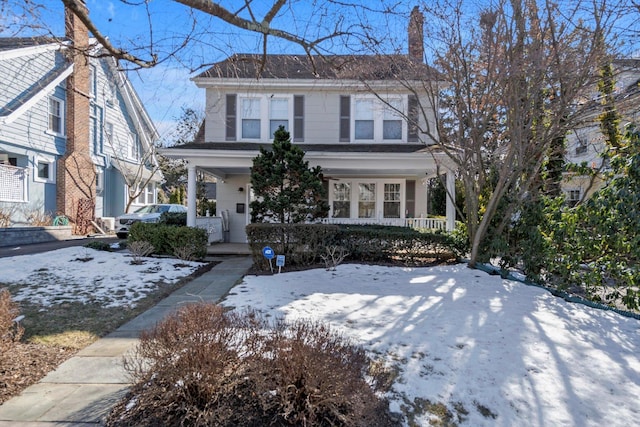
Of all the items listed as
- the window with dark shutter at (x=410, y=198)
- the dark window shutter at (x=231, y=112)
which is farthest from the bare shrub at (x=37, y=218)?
the window with dark shutter at (x=410, y=198)

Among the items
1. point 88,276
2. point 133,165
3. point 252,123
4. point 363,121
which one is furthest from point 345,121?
point 133,165

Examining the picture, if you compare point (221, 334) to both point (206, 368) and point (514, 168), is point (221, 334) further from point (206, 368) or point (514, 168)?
point (514, 168)

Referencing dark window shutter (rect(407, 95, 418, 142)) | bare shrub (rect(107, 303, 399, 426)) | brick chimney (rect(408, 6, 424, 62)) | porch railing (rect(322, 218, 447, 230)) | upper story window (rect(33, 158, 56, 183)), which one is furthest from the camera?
upper story window (rect(33, 158, 56, 183))

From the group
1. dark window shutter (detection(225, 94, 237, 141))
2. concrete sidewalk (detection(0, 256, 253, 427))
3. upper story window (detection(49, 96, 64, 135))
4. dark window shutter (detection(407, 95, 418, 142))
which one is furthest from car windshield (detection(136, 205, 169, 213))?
concrete sidewalk (detection(0, 256, 253, 427))

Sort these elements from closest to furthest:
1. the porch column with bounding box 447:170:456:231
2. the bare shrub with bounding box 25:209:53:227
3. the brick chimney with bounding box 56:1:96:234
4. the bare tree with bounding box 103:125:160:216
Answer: the porch column with bounding box 447:170:456:231
the bare shrub with bounding box 25:209:53:227
the brick chimney with bounding box 56:1:96:234
the bare tree with bounding box 103:125:160:216

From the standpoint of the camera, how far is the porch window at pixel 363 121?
40.2 ft

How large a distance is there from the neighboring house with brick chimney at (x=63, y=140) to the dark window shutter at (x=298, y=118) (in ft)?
18.4

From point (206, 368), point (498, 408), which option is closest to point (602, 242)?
point (498, 408)

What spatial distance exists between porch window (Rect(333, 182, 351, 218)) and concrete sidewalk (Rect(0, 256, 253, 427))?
9.23 meters

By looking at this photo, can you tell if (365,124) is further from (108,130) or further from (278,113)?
(108,130)

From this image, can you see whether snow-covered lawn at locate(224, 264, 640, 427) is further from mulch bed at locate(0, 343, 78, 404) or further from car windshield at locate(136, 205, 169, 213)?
car windshield at locate(136, 205, 169, 213)

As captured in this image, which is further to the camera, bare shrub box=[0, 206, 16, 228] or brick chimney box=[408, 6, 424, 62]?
bare shrub box=[0, 206, 16, 228]

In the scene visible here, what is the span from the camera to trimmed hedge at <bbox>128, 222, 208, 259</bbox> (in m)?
9.32

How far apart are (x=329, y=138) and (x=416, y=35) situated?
477 cm
